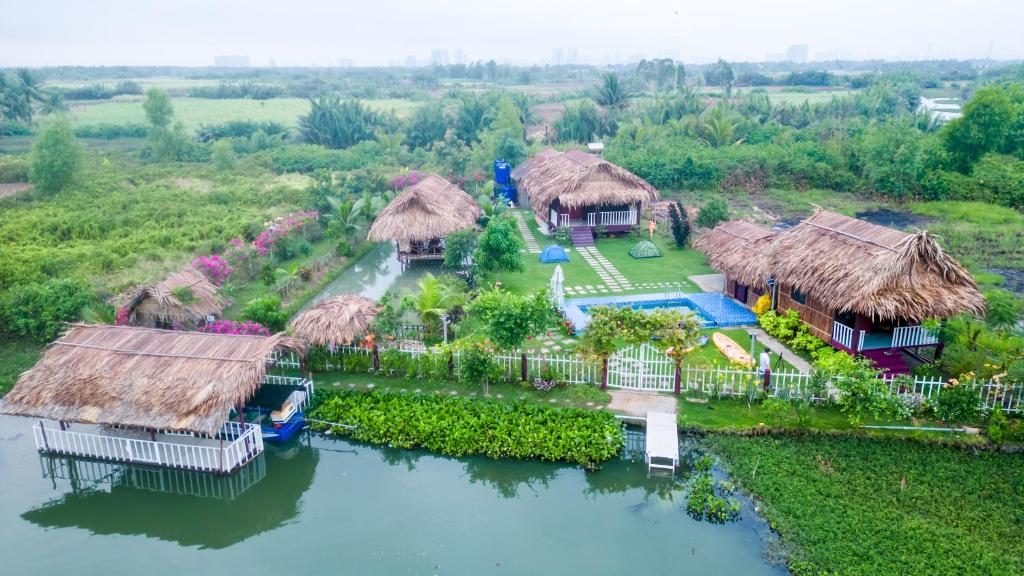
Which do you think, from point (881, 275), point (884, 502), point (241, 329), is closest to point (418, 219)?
point (241, 329)

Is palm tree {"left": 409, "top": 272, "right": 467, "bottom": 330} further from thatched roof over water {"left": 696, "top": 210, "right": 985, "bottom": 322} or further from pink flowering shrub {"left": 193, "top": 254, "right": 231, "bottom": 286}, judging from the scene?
thatched roof over water {"left": 696, "top": 210, "right": 985, "bottom": 322}

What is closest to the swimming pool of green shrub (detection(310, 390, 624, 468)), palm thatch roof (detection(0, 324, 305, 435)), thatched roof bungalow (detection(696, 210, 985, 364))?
thatched roof bungalow (detection(696, 210, 985, 364))

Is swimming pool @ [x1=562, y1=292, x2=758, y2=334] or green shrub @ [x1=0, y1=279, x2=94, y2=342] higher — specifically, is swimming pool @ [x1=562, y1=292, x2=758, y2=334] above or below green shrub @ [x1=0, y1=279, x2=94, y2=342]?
below

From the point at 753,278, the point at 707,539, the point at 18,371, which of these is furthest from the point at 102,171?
the point at 707,539

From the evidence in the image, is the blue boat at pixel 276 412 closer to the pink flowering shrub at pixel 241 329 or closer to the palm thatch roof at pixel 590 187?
the pink flowering shrub at pixel 241 329

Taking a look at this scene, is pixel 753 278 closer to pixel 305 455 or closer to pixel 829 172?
pixel 305 455

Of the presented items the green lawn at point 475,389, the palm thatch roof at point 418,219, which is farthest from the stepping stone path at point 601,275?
the green lawn at point 475,389

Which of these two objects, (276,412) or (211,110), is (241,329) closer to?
(276,412)
